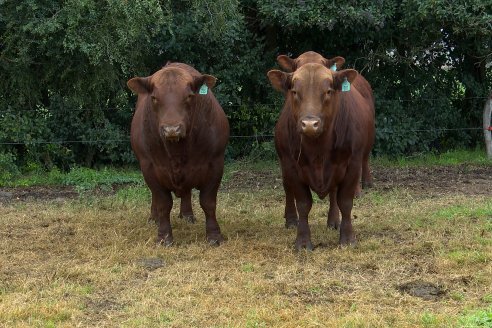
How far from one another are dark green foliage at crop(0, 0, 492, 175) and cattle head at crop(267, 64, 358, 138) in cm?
388

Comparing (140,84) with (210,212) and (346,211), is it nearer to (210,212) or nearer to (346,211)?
(210,212)

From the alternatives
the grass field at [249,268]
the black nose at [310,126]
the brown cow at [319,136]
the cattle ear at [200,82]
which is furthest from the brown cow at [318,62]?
the black nose at [310,126]

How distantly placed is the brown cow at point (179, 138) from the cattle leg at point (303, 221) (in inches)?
33.0

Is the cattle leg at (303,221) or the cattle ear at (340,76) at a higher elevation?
the cattle ear at (340,76)

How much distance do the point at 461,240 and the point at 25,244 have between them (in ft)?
13.5

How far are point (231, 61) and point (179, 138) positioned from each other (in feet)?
20.8

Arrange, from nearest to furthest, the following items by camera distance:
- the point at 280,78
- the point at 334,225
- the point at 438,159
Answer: the point at 280,78 → the point at 334,225 → the point at 438,159

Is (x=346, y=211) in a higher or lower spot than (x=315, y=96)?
lower

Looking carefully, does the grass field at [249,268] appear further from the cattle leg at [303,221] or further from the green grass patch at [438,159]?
the green grass patch at [438,159]

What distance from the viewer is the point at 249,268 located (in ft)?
18.5

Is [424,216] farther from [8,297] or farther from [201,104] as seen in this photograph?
[8,297]

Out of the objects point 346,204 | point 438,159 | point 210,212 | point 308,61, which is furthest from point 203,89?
point 438,159

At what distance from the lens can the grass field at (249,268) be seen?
14.9 ft

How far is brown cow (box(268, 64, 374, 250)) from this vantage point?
5.75 metres
